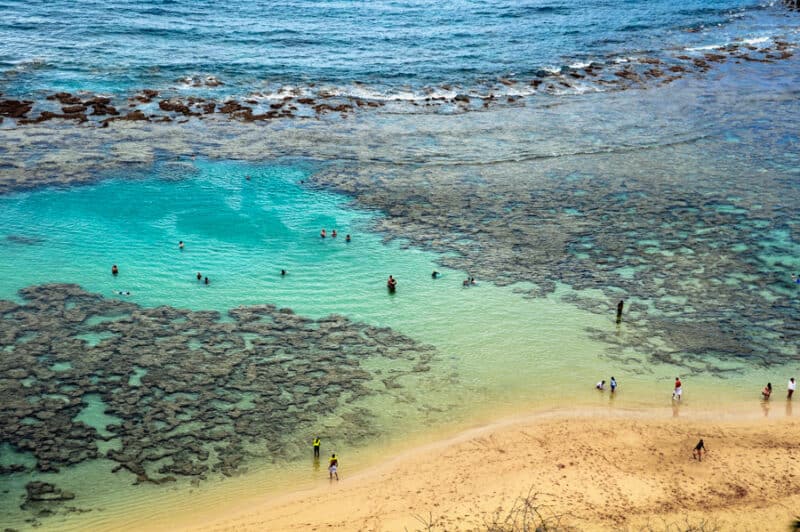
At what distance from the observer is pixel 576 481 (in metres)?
27.9

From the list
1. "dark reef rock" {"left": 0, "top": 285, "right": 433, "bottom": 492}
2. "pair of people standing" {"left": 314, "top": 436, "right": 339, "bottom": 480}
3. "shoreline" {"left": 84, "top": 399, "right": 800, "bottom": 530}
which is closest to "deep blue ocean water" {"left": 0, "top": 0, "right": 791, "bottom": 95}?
"dark reef rock" {"left": 0, "top": 285, "right": 433, "bottom": 492}

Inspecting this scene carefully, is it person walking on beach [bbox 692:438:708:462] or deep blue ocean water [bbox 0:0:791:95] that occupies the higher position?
deep blue ocean water [bbox 0:0:791:95]

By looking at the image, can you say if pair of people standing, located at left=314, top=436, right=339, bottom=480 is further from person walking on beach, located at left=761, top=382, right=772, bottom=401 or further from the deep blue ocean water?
the deep blue ocean water

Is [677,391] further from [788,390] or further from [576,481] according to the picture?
[576,481]

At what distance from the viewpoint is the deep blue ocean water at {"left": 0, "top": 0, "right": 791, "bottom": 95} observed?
72.8 metres

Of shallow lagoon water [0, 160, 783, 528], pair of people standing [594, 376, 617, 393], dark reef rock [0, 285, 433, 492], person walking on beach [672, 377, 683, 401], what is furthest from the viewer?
pair of people standing [594, 376, 617, 393]

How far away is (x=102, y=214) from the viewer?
48406mm

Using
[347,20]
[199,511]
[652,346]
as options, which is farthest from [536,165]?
[347,20]

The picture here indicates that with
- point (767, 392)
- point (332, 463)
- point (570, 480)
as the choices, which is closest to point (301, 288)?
point (332, 463)

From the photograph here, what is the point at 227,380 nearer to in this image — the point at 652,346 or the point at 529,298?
the point at 529,298

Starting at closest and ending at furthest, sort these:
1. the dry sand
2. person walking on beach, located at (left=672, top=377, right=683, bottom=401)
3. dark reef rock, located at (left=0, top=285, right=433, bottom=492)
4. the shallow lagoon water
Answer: the dry sand < dark reef rock, located at (left=0, top=285, right=433, bottom=492) < the shallow lagoon water < person walking on beach, located at (left=672, top=377, right=683, bottom=401)

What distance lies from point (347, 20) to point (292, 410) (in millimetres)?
74929

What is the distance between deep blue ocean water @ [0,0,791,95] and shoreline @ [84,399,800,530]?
4901 centimetres

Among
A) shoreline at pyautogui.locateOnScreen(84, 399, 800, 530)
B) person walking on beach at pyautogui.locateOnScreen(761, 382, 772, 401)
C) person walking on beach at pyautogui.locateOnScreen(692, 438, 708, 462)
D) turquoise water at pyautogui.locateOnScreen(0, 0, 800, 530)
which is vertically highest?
turquoise water at pyautogui.locateOnScreen(0, 0, 800, 530)
